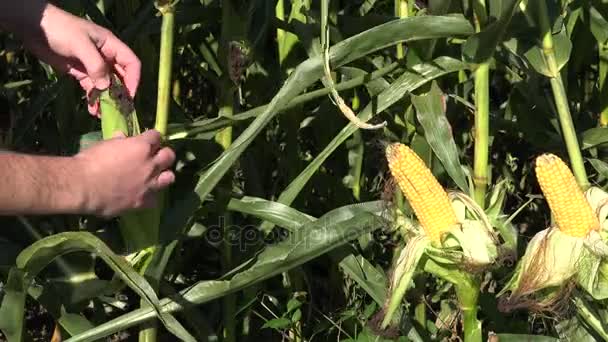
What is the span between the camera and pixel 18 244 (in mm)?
1688

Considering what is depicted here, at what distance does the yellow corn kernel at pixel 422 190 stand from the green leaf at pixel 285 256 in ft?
0.47

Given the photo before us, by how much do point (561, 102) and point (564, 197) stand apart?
17cm

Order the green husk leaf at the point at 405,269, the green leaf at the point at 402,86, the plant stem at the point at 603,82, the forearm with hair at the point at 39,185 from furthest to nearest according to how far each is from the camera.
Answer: the plant stem at the point at 603,82 < the green leaf at the point at 402,86 < the green husk leaf at the point at 405,269 < the forearm with hair at the point at 39,185

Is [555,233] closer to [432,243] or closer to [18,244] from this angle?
[432,243]

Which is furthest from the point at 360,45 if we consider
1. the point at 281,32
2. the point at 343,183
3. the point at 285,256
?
the point at 343,183

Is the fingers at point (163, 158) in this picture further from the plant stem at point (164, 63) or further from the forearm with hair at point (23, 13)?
the forearm with hair at point (23, 13)

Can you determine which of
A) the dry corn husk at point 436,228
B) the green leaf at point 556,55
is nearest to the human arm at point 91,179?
the dry corn husk at point 436,228

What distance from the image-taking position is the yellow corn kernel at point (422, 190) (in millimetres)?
1335

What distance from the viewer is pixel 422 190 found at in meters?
1.34

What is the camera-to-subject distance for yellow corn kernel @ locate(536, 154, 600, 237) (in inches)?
50.9

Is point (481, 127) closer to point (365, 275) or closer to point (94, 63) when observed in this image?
point (365, 275)

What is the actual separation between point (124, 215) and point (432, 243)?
0.46 m

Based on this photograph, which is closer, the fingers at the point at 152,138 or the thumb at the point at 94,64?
the fingers at the point at 152,138

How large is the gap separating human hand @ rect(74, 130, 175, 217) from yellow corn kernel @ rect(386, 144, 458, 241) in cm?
32
